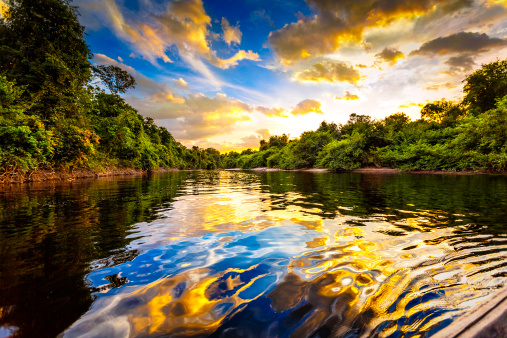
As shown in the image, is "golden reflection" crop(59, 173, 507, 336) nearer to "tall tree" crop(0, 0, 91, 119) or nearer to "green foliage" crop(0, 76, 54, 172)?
"green foliage" crop(0, 76, 54, 172)

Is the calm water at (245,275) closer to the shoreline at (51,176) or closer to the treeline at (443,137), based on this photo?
the shoreline at (51,176)

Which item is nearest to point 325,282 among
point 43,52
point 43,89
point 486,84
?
point 43,89

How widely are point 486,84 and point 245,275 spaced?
5284cm

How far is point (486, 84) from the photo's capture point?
34.0 meters

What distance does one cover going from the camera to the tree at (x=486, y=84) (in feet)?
109

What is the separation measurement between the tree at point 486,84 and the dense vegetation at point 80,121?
122mm

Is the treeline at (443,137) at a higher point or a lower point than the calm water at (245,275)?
higher

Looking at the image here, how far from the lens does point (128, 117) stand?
37.3 metres

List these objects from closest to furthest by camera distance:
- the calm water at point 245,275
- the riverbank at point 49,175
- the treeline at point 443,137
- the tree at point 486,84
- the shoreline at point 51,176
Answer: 1. the calm water at point 245,275
2. the riverbank at point 49,175
3. the shoreline at point 51,176
4. the treeline at point 443,137
5. the tree at point 486,84

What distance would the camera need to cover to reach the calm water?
1.82 meters

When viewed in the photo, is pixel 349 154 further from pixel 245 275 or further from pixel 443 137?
pixel 245 275

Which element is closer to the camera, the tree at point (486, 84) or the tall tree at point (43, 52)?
the tall tree at point (43, 52)

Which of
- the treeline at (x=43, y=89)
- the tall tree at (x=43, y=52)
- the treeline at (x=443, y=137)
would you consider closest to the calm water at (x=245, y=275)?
the treeline at (x=43, y=89)

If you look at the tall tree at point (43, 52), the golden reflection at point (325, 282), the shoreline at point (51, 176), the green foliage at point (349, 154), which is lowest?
the golden reflection at point (325, 282)
